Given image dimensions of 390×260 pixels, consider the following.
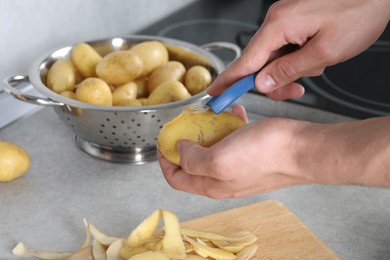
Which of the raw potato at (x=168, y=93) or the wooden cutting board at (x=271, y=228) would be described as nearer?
the wooden cutting board at (x=271, y=228)

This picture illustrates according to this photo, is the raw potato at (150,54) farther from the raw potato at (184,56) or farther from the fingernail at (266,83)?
the fingernail at (266,83)

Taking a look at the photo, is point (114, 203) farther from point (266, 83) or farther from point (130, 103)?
point (266, 83)

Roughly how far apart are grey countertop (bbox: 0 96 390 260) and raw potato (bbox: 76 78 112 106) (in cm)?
12

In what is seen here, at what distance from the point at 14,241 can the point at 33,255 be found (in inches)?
2.0

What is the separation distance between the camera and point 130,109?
0.85 meters

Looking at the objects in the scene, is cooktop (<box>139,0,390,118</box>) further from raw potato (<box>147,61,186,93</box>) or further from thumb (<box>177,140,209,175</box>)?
thumb (<box>177,140,209,175</box>)

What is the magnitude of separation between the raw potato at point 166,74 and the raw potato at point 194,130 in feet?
0.80

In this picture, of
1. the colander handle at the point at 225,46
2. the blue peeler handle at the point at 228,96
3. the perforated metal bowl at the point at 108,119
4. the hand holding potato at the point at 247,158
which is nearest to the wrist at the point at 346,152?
the hand holding potato at the point at 247,158

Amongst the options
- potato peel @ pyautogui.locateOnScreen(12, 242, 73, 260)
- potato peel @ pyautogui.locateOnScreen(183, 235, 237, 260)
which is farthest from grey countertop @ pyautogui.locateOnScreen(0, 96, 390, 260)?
potato peel @ pyautogui.locateOnScreen(183, 235, 237, 260)

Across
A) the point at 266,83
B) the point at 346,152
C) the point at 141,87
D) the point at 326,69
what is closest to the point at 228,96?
the point at 266,83

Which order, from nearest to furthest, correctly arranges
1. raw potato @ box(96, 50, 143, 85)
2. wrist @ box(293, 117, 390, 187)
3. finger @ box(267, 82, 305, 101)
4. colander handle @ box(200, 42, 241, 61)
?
wrist @ box(293, 117, 390, 187) < finger @ box(267, 82, 305, 101) < raw potato @ box(96, 50, 143, 85) < colander handle @ box(200, 42, 241, 61)

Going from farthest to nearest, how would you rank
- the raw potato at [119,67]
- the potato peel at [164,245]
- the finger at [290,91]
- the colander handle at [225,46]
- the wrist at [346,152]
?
the colander handle at [225,46]
the raw potato at [119,67]
the finger at [290,91]
the potato peel at [164,245]
the wrist at [346,152]

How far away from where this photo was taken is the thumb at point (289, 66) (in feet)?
2.45

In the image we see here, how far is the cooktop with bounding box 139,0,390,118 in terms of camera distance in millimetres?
1118
